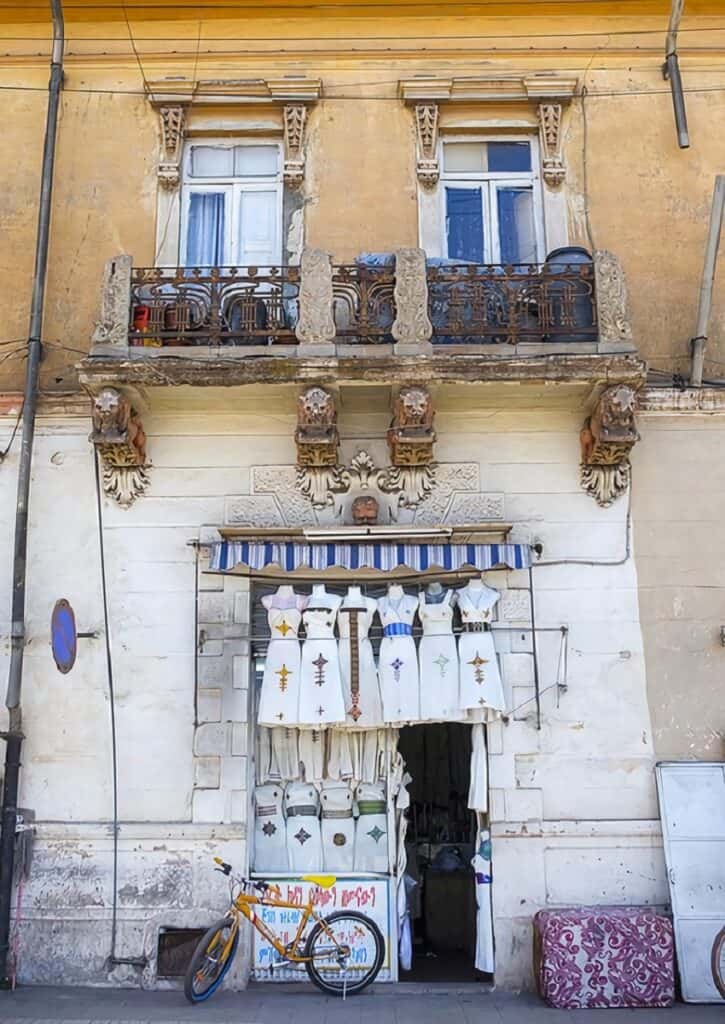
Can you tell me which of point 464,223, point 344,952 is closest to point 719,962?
point 344,952

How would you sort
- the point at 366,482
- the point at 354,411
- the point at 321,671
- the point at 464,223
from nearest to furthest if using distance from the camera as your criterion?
the point at 321,671, the point at 366,482, the point at 354,411, the point at 464,223

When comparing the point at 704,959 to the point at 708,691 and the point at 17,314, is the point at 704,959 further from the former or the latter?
the point at 17,314

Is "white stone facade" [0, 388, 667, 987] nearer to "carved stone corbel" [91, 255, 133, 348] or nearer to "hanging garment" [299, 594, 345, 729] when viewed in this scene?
"hanging garment" [299, 594, 345, 729]

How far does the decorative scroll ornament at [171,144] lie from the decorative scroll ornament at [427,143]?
8.08 feet

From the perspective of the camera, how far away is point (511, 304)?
8172 millimetres

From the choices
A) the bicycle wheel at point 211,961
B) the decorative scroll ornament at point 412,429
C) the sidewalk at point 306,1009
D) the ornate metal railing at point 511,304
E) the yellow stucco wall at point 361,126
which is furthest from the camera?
the yellow stucco wall at point 361,126

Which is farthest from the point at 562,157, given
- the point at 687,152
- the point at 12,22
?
the point at 12,22

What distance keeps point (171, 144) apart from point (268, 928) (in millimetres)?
7544

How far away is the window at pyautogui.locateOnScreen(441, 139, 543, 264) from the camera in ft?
30.7

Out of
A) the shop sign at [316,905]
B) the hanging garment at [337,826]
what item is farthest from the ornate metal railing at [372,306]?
the shop sign at [316,905]

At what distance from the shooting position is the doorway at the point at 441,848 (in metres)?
9.43

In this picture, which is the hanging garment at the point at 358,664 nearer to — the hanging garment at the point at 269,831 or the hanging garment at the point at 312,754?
the hanging garment at the point at 312,754

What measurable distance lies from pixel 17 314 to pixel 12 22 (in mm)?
3374

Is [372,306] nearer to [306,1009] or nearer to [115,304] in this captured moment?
[115,304]
